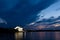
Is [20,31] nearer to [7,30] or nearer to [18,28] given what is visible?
[18,28]

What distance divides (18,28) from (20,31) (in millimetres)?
3832

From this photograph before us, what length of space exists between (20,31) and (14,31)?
7.79m

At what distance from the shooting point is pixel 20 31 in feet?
508

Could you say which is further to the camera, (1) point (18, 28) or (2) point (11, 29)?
(2) point (11, 29)

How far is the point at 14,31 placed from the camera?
525ft

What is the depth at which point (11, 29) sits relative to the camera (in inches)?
6452

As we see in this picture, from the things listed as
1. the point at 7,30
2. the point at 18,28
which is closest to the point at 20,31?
the point at 18,28

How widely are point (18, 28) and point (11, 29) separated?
1336 centimetres

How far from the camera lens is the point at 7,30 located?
161 m

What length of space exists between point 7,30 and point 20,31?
1362 centimetres

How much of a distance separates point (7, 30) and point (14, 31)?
259 inches
